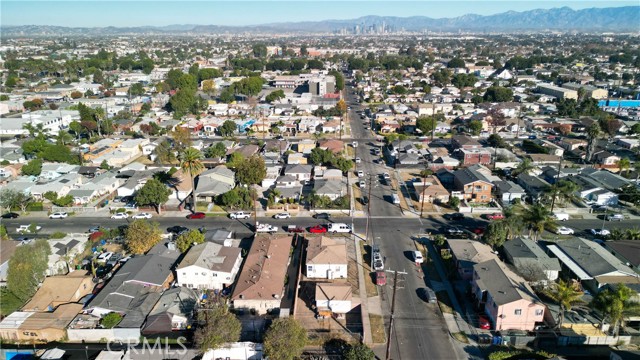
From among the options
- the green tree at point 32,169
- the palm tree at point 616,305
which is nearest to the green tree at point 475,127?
the palm tree at point 616,305

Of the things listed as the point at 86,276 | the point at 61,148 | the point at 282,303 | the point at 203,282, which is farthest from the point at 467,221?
the point at 61,148

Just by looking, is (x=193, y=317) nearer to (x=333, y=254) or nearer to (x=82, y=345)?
(x=82, y=345)

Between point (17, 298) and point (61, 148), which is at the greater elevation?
point (61, 148)

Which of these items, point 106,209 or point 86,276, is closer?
point 86,276

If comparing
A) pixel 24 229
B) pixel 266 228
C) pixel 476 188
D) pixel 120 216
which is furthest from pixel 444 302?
pixel 24 229

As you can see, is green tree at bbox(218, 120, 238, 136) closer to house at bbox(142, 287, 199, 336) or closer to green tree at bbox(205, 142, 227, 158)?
green tree at bbox(205, 142, 227, 158)

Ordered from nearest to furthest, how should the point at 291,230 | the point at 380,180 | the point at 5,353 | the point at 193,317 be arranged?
the point at 5,353 < the point at 193,317 < the point at 291,230 < the point at 380,180
